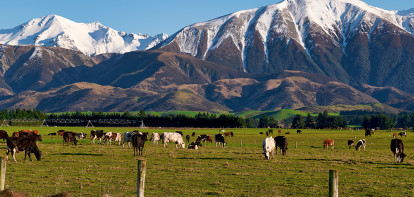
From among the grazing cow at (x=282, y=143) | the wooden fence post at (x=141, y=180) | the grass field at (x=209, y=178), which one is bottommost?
the grass field at (x=209, y=178)

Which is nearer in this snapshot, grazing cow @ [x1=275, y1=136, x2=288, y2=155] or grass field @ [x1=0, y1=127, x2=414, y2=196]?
grass field @ [x1=0, y1=127, x2=414, y2=196]

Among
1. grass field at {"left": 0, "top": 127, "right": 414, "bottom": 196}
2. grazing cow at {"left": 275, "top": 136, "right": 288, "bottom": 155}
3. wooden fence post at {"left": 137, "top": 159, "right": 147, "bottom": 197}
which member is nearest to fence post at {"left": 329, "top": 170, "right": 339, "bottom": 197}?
grass field at {"left": 0, "top": 127, "right": 414, "bottom": 196}

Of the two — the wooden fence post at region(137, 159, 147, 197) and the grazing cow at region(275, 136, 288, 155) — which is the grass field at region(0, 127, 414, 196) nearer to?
the wooden fence post at region(137, 159, 147, 197)

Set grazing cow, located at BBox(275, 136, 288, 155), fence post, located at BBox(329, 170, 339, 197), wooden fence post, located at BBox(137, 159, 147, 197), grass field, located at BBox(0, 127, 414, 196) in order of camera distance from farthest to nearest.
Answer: grazing cow, located at BBox(275, 136, 288, 155) < grass field, located at BBox(0, 127, 414, 196) < wooden fence post, located at BBox(137, 159, 147, 197) < fence post, located at BBox(329, 170, 339, 197)

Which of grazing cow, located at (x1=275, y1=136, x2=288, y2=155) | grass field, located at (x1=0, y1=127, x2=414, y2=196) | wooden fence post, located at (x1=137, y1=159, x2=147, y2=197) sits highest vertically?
grazing cow, located at (x1=275, y1=136, x2=288, y2=155)

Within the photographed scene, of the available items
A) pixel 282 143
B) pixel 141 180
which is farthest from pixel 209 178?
pixel 282 143

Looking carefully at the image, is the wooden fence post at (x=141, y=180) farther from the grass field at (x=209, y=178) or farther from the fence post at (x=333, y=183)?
the fence post at (x=333, y=183)

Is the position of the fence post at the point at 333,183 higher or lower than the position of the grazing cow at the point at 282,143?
lower

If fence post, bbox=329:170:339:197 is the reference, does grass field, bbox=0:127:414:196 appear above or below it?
below

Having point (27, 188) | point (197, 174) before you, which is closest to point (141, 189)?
point (27, 188)

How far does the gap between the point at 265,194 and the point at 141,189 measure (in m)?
9.90

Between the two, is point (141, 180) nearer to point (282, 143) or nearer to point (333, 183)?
point (333, 183)

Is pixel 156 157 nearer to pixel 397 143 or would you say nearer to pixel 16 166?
pixel 16 166

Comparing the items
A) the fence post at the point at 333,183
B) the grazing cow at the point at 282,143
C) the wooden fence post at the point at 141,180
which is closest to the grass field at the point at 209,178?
the fence post at the point at 333,183
